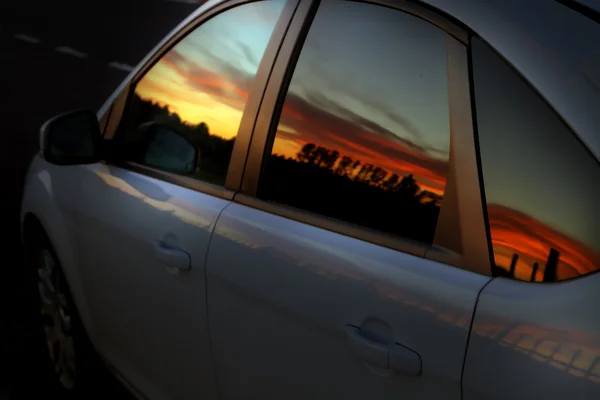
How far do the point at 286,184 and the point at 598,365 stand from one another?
3.81 feet

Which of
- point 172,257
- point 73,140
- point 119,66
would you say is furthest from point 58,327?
point 119,66

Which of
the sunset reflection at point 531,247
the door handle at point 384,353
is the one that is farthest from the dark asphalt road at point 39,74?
the sunset reflection at point 531,247

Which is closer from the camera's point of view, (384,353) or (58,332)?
(384,353)

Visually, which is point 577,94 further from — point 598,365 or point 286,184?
point 286,184

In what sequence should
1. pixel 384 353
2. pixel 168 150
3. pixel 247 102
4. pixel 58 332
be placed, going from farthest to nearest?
pixel 58 332 → pixel 168 150 → pixel 247 102 → pixel 384 353

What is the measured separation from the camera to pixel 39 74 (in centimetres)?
1527

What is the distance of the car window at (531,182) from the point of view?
1.73 metres

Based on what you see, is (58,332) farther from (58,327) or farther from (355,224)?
(355,224)

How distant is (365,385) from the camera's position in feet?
6.63

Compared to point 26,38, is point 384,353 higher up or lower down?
higher up

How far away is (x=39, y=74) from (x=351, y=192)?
1386 centimetres

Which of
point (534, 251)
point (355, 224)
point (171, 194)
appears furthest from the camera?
point (171, 194)

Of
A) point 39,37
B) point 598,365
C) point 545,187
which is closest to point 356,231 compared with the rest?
point 545,187

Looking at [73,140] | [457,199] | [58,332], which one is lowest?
[58,332]
